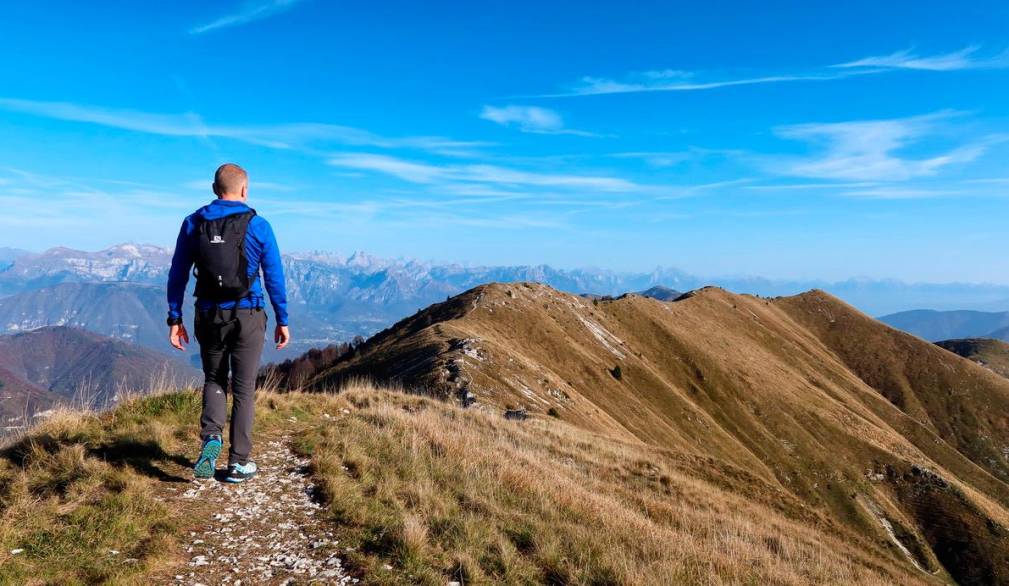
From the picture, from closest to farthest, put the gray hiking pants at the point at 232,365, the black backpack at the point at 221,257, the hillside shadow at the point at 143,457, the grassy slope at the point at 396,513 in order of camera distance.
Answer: the grassy slope at the point at 396,513
the black backpack at the point at 221,257
the gray hiking pants at the point at 232,365
the hillside shadow at the point at 143,457

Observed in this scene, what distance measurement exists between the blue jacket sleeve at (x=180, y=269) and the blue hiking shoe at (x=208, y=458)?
2.23 meters

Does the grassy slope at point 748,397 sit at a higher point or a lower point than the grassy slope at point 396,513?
lower

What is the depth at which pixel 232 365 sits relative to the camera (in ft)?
29.1

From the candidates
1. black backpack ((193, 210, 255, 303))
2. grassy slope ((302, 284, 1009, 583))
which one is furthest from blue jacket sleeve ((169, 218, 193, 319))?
grassy slope ((302, 284, 1009, 583))

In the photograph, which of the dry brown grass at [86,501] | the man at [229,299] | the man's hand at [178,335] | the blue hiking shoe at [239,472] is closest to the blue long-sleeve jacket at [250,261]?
the man at [229,299]

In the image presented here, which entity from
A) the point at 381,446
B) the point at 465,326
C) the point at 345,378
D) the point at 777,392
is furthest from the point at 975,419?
the point at 381,446

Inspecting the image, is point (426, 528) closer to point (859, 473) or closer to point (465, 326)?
point (465, 326)

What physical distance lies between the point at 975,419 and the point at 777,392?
66.4 m

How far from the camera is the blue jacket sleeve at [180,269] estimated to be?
27.2 feet

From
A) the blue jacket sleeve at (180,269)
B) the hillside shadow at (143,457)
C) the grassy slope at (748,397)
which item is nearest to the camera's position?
the blue jacket sleeve at (180,269)

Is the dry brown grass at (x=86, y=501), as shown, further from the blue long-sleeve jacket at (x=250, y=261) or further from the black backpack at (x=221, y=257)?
the black backpack at (x=221, y=257)

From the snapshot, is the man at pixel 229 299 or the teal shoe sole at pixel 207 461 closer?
the man at pixel 229 299

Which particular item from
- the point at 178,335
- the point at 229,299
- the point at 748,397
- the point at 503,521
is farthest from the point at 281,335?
the point at 748,397

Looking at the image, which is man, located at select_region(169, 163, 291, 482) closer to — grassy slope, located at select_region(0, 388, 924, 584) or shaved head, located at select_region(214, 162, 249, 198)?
shaved head, located at select_region(214, 162, 249, 198)
